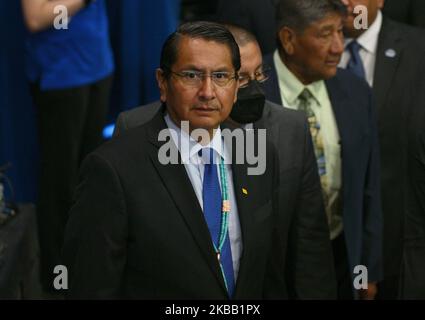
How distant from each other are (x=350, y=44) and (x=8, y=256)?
1708 millimetres

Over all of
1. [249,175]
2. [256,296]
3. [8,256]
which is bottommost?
[8,256]

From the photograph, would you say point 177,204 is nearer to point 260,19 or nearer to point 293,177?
point 293,177

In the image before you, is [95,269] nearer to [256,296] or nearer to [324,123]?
[256,296]

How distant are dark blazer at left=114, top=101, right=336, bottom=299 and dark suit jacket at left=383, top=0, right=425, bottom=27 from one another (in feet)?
4.61

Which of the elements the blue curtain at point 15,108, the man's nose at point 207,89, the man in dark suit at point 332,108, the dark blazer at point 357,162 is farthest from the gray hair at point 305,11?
the blue curtain at point 15,108

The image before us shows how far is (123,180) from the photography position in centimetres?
279

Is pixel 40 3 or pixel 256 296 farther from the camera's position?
pixel 40 3

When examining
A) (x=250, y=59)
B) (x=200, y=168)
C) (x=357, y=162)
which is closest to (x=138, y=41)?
(x=357, y=162)

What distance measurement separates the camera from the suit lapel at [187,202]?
282 cm

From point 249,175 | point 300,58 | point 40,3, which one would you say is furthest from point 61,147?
point 249,175

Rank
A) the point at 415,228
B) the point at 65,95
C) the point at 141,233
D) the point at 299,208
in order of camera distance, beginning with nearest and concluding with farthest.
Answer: the point at 141,233 → the point at 299,208 → the point at 415,228 → the point at 65,95

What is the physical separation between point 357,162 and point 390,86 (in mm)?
523

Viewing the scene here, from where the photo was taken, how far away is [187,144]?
2.90 meters

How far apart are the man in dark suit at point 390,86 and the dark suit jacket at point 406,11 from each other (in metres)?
0.25
